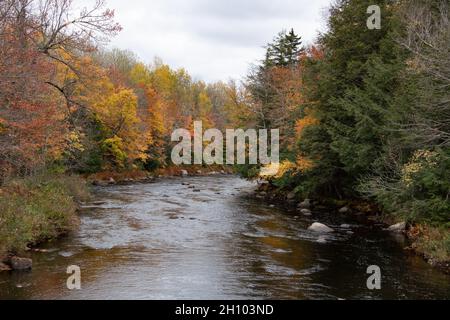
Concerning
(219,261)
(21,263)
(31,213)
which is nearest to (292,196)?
(219,261)

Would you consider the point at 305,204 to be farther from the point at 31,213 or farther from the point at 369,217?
the point at 31,213

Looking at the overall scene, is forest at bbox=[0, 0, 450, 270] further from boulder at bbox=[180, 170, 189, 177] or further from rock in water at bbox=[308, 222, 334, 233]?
boulder at bbox=[180, 170, 189, 177]

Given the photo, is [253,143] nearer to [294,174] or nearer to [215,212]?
[294,174]

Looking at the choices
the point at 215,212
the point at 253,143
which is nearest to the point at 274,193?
the point at 253,143

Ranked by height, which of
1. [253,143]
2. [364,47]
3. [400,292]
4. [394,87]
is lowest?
[400,292]

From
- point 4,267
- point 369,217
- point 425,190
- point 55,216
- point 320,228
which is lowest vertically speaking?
point 369,217

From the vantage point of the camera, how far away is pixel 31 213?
15781mm

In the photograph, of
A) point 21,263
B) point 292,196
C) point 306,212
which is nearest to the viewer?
point 21,263

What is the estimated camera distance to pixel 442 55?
13.9 meters

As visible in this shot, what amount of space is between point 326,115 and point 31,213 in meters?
16.2

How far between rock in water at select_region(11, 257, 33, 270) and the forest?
1.63ft

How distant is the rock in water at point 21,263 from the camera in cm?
1253

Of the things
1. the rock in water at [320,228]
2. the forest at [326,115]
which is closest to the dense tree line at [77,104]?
the forest at [326,115]
